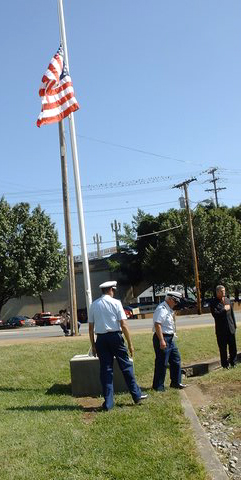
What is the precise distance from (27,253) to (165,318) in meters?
38.8

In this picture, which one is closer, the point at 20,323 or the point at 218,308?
the point at 218,308

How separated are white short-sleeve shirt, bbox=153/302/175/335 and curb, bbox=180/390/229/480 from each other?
5.65ft

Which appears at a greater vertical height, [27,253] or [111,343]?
[27,253]

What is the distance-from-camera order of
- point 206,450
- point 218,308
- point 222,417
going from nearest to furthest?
point 206,450 < point 222,417 < point 218,308

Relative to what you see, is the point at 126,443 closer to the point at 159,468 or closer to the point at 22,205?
the point at 159,468

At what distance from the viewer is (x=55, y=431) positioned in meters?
5.87

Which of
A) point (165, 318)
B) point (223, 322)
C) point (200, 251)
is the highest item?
point (200, 251)

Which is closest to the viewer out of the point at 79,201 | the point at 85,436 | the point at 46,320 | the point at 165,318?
the point at 85,436

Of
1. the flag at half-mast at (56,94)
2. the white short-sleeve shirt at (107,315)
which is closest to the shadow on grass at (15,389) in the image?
the white short-sleeve shirt at (107,315)

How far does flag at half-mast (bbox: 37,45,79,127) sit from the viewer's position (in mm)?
9914

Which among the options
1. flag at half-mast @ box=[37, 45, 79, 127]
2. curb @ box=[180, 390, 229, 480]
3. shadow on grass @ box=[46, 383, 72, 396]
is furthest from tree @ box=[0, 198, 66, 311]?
curb @ box=[180, 390, 229, 480]

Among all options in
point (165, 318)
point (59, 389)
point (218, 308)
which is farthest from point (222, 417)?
point (218, 308)

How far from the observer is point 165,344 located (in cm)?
798

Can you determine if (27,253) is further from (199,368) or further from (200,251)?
(199,368)
